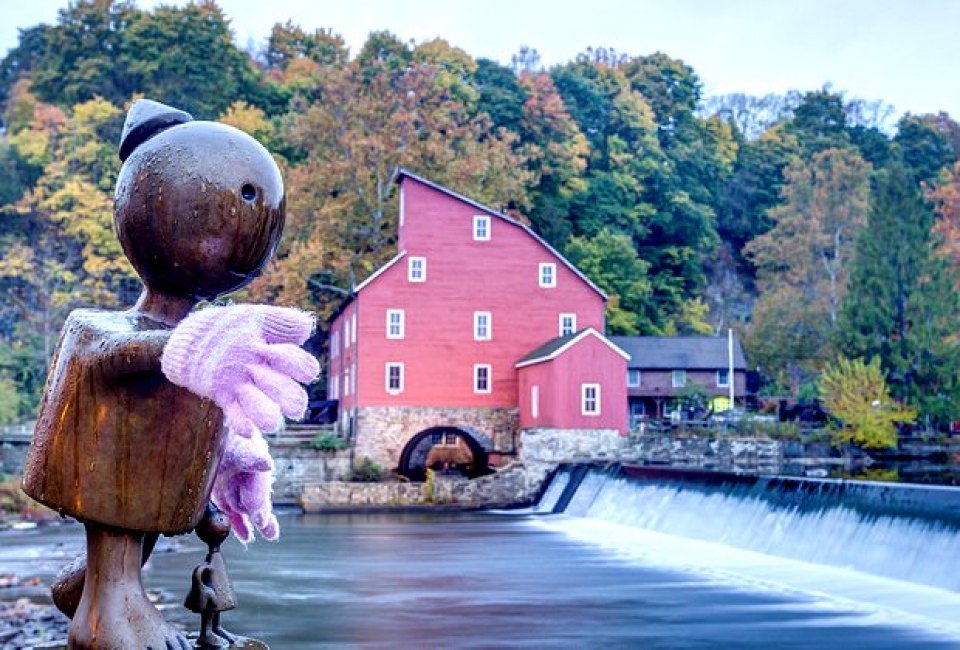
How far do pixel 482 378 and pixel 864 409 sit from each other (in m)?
15.2

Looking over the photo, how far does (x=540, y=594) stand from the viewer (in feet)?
48.8

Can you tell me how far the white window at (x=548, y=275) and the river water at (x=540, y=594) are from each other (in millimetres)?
15311

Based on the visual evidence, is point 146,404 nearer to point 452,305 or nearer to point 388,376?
point 388,376

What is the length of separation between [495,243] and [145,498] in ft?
112

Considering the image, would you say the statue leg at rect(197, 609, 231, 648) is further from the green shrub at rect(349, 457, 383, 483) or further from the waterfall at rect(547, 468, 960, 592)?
the green shrub at rect(349, 457, 383, 483)

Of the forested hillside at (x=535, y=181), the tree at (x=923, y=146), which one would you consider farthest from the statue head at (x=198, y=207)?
the tree at (x=923, y=146)

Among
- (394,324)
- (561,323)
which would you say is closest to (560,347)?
(561,323)

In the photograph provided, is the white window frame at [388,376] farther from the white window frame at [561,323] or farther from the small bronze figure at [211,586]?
the small bronze figure at [211,586]

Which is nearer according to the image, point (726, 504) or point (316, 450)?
point (726, 504)

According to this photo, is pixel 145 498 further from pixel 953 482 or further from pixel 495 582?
pixel 953 482

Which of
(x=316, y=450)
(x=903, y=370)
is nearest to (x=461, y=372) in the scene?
(x=316, y=450)

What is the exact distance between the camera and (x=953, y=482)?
92.7ft

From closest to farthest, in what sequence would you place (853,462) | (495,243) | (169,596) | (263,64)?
(169,596) → (495,243) → (853,462) → (263,64)

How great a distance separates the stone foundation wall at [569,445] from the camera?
110 ft
